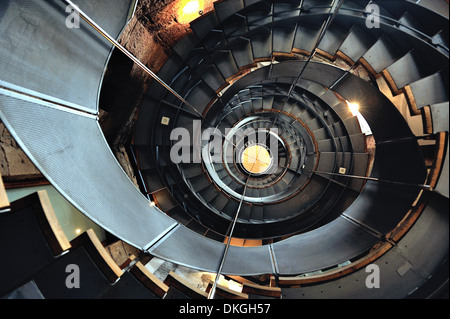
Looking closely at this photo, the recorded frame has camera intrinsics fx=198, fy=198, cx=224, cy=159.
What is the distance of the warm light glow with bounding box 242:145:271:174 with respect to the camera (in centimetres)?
1338

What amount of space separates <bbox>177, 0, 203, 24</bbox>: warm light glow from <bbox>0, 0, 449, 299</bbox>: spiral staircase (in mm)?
683

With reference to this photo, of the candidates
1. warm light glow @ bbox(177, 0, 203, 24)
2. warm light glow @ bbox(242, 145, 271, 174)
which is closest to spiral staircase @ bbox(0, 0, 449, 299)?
warm light glow @ bbox(177, 0, 203, 24)

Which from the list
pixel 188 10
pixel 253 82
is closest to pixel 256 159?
pixel 253 82

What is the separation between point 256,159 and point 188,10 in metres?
10.2

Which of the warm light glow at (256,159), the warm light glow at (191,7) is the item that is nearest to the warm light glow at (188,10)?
the warm light glow at (191,7)

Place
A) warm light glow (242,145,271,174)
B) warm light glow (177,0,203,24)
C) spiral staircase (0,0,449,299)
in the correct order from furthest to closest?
warm light glow (242,145,271,174)
warm light glow (177,0,203,24)
spiral staircase (0,0,449,299)

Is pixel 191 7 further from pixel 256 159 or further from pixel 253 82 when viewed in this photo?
pixel 256 159

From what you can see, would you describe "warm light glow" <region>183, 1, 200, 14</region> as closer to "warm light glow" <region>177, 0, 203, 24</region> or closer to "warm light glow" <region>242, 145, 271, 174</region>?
"warm light glow" <region>177, 0, 203, 24</region>

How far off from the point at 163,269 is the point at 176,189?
3.05 m

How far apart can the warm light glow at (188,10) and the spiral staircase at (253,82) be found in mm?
683

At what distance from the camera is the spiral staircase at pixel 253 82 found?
2.12m

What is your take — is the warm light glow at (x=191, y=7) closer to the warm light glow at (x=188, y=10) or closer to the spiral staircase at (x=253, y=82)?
the warm light glow at (x=188, y=10)

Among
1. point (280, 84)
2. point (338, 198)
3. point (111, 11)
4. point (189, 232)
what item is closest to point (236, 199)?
point (338, 198)
